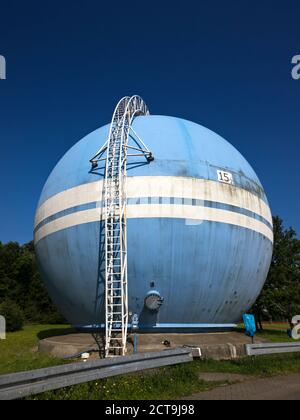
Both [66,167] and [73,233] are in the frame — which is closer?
[73,233]

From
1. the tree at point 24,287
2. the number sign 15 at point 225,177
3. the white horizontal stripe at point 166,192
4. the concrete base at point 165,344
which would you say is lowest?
the concrete base at point 165,344

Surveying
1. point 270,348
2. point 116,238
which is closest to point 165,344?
point 270,348

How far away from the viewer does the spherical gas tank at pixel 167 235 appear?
15062 millimetres

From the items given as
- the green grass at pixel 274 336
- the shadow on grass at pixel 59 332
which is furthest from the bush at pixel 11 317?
the green grass at pixel 274 336

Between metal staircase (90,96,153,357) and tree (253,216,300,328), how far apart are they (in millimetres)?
18375

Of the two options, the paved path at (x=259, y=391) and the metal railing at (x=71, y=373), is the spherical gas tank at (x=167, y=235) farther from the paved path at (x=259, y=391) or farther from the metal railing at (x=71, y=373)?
the paved path at (x=259, y=391)

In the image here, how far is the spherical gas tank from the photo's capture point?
49.4 ft

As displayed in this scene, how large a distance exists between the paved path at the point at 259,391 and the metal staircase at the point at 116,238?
5548 millimetres

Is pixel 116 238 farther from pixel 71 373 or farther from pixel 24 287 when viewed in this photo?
pixel 24 287

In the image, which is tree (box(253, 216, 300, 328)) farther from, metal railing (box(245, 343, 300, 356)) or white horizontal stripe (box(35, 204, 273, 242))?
metal railing (box(245, 343, 300, 356))

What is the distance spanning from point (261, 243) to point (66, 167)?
9.23 m
